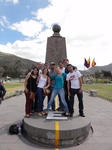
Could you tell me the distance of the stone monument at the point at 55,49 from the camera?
19922 mm

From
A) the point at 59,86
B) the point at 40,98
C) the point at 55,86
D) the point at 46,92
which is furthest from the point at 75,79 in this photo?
the point at 40,98

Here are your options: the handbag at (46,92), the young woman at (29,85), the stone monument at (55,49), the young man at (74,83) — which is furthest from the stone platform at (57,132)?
the stone monument at (55,49)

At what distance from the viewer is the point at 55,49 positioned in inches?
789

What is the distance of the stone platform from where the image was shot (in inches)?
155

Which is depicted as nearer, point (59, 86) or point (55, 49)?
point (59, 86)

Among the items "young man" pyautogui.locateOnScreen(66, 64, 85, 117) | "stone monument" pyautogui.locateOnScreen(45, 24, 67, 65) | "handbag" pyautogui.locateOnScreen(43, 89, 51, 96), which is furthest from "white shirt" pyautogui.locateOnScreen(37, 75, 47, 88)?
"stone monument" pyautogui.locateOnScreen(45, 24, 67, 65)

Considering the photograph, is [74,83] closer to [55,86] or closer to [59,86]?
[59,86]

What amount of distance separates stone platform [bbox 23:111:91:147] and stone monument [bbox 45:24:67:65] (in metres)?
15.6

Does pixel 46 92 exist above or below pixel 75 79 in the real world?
below

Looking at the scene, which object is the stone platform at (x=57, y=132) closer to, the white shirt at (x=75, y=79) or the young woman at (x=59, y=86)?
the young woman at (x=59, y=86)

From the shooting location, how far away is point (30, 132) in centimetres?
423

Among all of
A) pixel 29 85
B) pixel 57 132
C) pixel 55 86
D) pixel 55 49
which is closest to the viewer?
pixel 57 132

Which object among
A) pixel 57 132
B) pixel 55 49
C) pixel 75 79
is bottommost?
pixel 57 132

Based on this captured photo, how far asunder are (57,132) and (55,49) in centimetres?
1672
